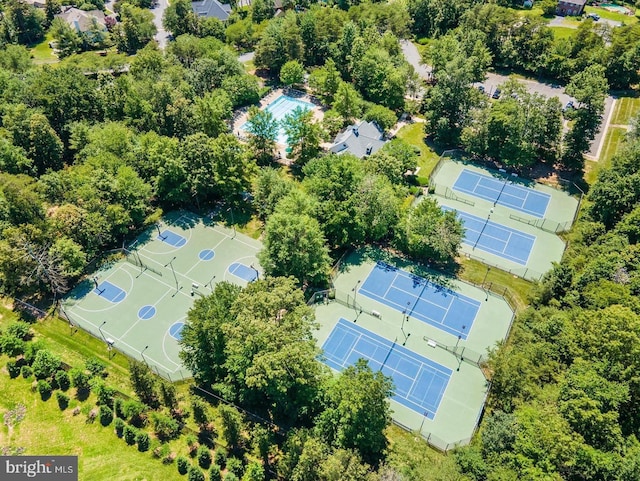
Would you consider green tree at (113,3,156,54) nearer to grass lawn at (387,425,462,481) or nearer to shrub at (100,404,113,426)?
shrub at (100,404,113,426)

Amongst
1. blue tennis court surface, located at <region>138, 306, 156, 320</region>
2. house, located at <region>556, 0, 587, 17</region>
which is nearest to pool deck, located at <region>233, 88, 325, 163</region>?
blue tennis court surface, located at <region>138, 306, 156, 320</region>

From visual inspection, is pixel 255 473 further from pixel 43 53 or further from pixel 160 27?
pixel 43 53

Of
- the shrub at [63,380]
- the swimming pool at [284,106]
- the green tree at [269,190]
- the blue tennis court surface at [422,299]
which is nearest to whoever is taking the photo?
the shrub at [63,380]

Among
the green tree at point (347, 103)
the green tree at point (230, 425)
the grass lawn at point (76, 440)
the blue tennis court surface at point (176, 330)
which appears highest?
the green tree at point (347, 103)

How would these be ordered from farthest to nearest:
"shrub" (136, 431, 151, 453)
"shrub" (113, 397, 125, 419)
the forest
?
1. "shrub" (113, 397, 125, 419)
2. "shrub" (136, 431, 151, 453)
3. the forest

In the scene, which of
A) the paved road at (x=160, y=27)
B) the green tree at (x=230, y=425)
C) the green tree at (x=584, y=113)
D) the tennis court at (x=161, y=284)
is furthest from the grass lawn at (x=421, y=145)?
the paved road at (x=160, y=27)

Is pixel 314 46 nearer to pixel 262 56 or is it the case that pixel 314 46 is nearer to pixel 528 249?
pixel 262 56

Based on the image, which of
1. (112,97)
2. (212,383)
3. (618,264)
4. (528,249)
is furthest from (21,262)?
(618,264)

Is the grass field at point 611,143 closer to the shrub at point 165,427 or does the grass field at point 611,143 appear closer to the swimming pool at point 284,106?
the swimming pool at point 284,106
